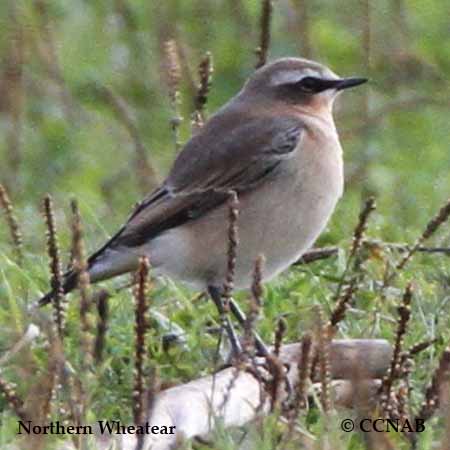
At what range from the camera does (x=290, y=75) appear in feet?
30.0

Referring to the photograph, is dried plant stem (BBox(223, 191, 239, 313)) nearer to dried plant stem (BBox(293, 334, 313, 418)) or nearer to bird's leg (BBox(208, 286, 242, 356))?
dried plant stem (BBox(293, 334, 313, 418))

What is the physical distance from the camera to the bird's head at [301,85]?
357 inches

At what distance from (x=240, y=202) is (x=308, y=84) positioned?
39.1 inches

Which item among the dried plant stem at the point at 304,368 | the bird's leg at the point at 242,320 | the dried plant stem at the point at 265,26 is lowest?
the bird's leg at the point at 242,320

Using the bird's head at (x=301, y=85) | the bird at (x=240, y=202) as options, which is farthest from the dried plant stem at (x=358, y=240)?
the bird's head at (x=301, y=85)

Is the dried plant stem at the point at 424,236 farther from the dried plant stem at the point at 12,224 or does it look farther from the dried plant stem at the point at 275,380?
the dried plant stem at the point at 12,224

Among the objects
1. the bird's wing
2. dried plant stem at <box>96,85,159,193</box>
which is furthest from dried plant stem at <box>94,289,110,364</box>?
dried plant stem at <box>96,85,159,193</box>

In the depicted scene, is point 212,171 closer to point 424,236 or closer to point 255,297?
point 424,236

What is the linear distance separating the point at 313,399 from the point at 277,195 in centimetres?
162

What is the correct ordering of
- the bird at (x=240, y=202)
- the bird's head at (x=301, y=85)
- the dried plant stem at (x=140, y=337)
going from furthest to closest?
the bird's head at (x=301, y=85) < the bird at (x=240, y=202) < the dried plant stem at (x=140, y=337)

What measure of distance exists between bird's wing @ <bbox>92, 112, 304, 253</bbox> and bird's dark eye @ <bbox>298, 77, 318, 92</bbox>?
0.32 metres

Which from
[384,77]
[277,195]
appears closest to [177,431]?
[277,195]

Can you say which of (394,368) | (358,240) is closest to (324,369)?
(394,368)

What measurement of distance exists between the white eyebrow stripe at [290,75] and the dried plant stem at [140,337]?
139 inches
